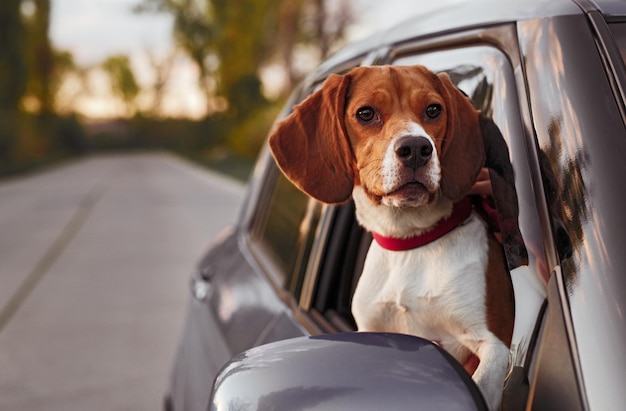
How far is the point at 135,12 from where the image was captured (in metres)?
54.8

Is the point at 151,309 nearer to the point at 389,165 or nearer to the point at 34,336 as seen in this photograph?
the point at 34,336

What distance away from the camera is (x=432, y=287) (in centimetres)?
151

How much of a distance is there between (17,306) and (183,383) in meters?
5.89

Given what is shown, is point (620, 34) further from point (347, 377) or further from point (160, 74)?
point (160, 74)

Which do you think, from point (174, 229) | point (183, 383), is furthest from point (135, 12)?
point (183, 383)

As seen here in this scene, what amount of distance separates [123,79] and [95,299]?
→ 80243 mm

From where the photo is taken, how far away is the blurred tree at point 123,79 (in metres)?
85.4

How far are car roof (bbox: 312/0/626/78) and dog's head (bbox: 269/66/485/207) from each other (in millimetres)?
172

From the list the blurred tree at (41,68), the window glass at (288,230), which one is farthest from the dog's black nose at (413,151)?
the blurred tree at (41,68)

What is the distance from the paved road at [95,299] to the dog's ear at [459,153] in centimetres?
438

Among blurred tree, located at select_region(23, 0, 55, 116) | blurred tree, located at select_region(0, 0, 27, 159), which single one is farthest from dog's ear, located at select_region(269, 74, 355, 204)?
blurred tree, located at select_region(23, 0, 55, 116)

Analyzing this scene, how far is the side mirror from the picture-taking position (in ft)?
3.88

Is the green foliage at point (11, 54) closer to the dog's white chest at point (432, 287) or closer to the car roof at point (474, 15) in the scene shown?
the car roof at point (474, 15)

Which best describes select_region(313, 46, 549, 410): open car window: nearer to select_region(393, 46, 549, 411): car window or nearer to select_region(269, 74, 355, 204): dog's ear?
select_region(393, 46, 549, 411): car window
